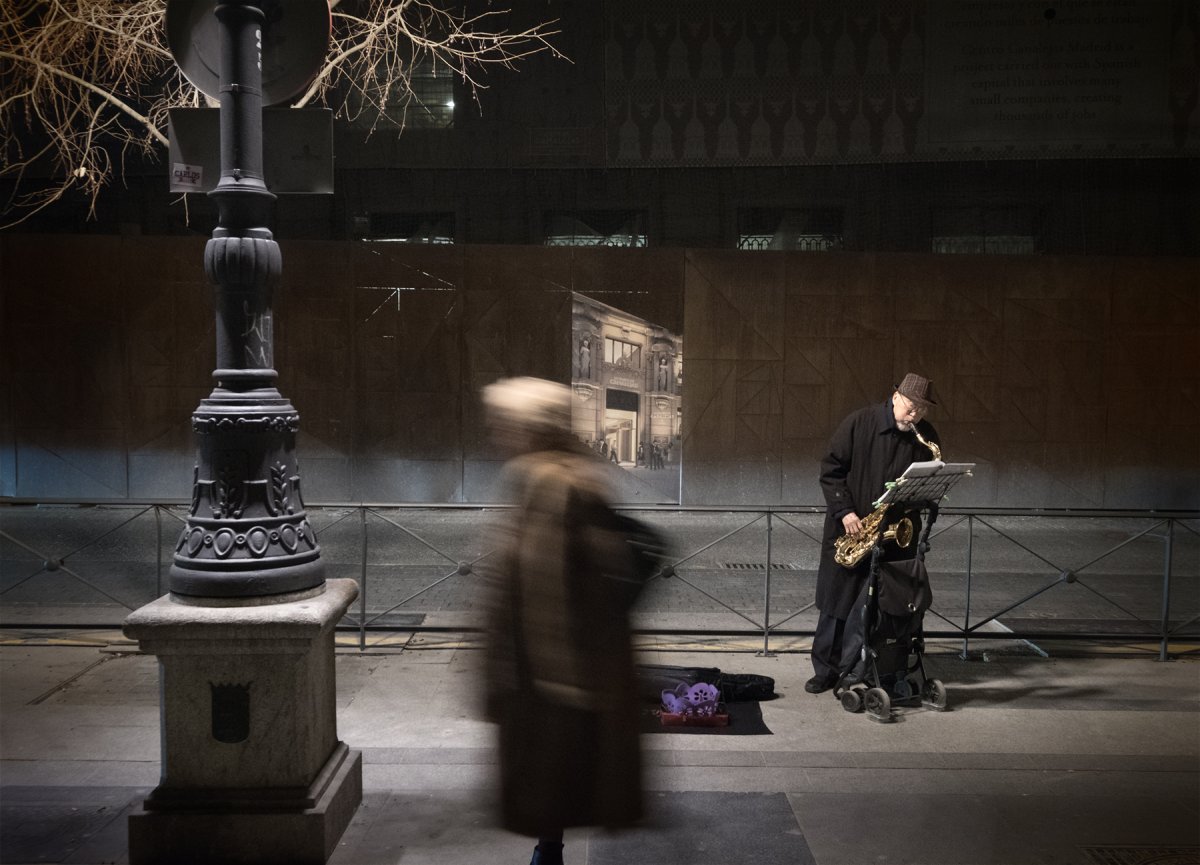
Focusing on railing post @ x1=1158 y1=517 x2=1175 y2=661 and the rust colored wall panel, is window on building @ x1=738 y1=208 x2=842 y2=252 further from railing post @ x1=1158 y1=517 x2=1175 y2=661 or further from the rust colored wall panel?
railing post @ x1=1158 y1=517 x2=1175 y2=661

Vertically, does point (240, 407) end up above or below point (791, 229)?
below

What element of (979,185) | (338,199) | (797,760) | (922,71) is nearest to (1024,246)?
(979,185)

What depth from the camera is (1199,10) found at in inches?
492

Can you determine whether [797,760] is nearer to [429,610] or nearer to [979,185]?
[429,610]

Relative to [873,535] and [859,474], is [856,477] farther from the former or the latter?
[873,535]

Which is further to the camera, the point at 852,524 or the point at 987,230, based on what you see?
the point at 987,230

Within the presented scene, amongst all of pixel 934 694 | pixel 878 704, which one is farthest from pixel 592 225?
pixel 878 704

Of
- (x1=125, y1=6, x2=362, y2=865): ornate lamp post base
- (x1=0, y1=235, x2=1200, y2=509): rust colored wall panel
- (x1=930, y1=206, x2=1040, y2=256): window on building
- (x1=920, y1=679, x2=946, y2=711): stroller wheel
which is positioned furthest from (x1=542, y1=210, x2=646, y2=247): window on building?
(x1=125, y1=6, x2=362, y2=865): ornate lamp post base

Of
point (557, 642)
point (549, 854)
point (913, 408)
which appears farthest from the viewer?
point (913, 408)

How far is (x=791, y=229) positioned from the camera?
1391cm

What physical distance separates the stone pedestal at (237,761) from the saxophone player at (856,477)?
3421mm

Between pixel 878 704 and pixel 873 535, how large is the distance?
1025 millimetres

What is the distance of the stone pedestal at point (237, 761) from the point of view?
3793 millimetres

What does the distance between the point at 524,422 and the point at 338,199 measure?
1182 centimetres
